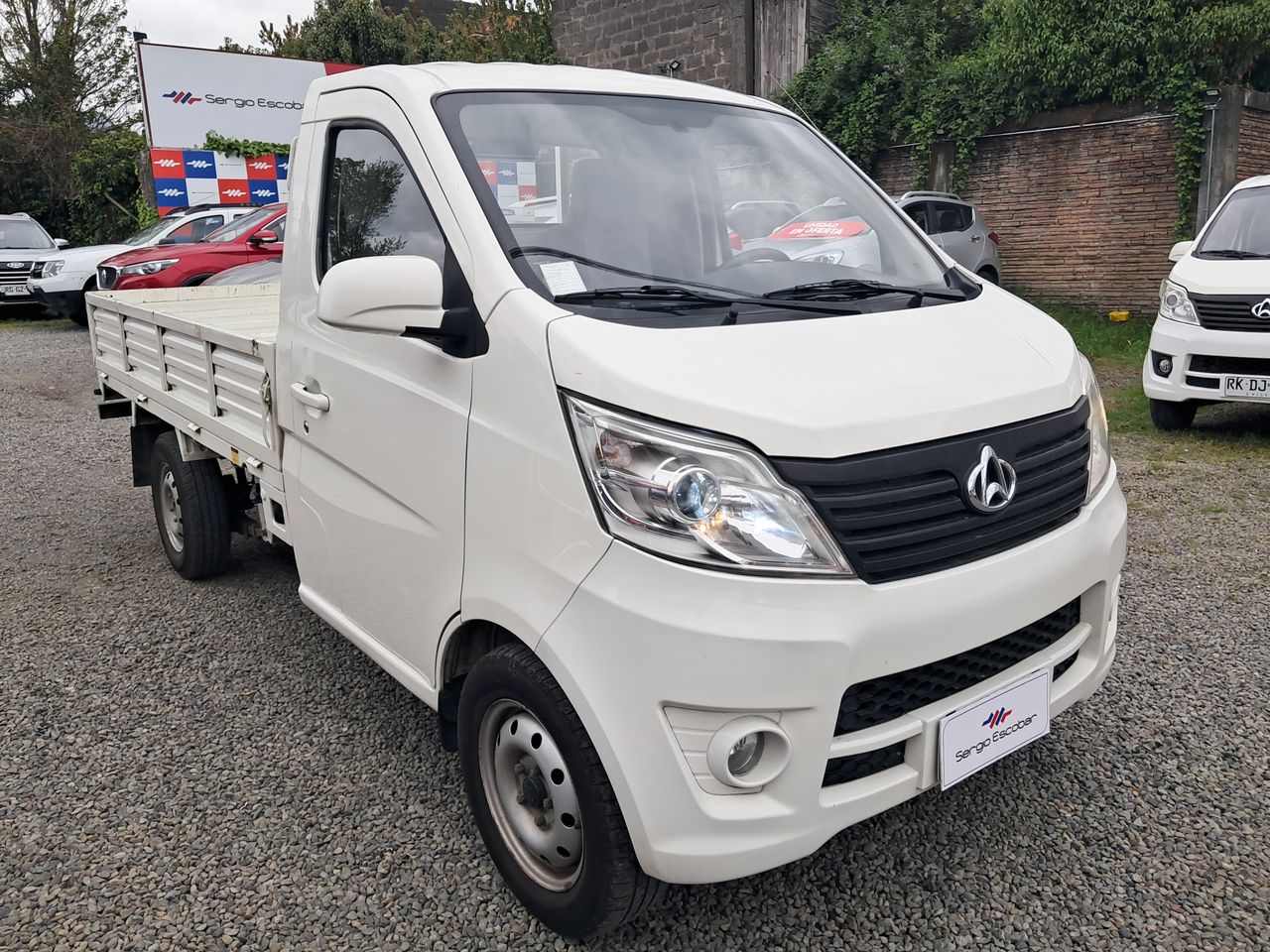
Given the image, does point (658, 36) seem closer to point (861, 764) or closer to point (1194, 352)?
point (1194, 352)

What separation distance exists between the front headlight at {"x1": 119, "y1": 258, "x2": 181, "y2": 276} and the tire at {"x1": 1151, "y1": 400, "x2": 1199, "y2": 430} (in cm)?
1029

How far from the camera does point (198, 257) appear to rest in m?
11.7

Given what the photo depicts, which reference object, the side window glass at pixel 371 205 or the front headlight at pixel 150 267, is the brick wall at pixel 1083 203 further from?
the side window glass at pixel 371 205

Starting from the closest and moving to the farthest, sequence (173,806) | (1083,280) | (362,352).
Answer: (362,352), (173,806), (1083,280)

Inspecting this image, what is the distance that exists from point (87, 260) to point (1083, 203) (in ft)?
43.5

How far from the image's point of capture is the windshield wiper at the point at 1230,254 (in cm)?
678

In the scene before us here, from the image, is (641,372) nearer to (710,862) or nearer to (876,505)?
(876,505)

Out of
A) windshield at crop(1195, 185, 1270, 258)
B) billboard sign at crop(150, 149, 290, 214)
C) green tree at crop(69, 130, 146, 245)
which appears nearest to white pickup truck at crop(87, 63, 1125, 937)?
windshield at crop(1195, 185, 1270, 258)

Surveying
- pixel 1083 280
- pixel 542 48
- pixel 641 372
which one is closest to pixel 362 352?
pixel 641 372

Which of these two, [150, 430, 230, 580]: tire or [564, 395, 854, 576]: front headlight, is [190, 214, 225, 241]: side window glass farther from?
[564, 395, 854, 576]: front headlight

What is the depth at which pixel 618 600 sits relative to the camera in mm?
1964

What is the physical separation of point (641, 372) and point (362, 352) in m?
1.05

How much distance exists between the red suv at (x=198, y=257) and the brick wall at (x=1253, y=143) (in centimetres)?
1068

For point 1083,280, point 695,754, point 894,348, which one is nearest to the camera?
point 695,754
